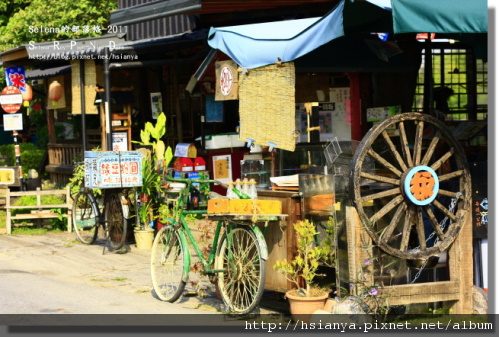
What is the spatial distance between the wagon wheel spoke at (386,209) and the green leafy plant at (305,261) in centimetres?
65

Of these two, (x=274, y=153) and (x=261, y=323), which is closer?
(x=261, y=323)

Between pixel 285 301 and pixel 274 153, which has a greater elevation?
pixel 274 153

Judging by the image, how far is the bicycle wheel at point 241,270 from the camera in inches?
336

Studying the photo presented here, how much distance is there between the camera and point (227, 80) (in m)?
10.6

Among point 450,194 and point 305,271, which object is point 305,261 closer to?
point 305,271

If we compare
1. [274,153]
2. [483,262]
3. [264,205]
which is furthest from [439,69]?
[264,205]

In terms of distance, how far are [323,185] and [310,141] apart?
432cm

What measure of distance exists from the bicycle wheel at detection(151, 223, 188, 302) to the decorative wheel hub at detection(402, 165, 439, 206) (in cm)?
271

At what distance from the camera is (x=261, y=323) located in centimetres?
859

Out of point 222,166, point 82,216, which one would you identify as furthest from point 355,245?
point 222,166

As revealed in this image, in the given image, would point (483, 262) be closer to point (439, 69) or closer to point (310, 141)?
point (310, 141)

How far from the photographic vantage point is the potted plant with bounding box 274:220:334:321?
8.32 meters

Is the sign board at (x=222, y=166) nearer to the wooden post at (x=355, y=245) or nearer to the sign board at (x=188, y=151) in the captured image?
the sign board at (x=188, y=151)

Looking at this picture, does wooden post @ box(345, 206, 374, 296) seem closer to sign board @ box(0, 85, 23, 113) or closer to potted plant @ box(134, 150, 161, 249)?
potted plant @ box(134, 150, 161, 249)
